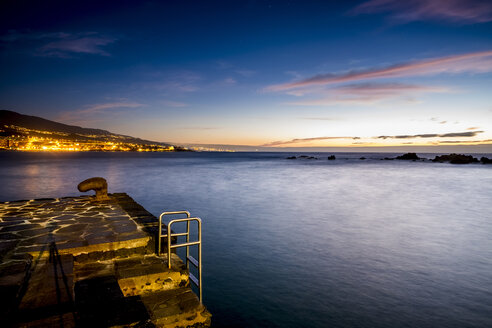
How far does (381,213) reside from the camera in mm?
17391

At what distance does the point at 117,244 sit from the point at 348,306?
5597mm

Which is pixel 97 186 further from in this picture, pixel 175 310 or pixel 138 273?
pixel 175 310

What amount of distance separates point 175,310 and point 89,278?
1.68 metres

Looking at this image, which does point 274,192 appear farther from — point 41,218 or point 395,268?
point 41,218

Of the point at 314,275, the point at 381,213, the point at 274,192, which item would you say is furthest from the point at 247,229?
the point at 274,192

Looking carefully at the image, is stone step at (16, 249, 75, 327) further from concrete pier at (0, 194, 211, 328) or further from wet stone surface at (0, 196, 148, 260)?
wet stone surface at (0, 196, 148, 260)

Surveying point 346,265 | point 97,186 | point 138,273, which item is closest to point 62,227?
point 138,273

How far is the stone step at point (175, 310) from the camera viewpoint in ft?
13.6

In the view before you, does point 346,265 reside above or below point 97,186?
below

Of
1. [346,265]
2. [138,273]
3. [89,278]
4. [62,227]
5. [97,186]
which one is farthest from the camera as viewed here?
[97,186]

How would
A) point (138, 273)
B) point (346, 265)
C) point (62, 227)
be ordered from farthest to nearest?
point (346, 265) < point (62, 227) < point (138, 273)

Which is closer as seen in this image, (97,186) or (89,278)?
(89,278)

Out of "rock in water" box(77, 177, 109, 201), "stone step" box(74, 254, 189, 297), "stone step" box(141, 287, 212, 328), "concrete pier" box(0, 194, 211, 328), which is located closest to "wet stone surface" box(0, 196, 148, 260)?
"concrete pier" box(0, 194, 211, 328)

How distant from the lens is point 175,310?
4.34 metres
